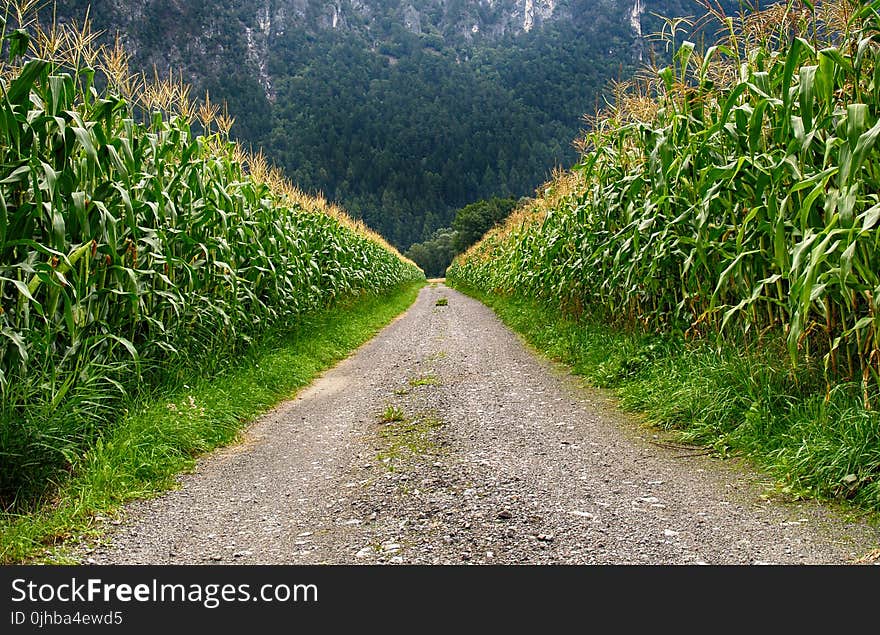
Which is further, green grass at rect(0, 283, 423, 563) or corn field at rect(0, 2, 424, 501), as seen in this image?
corn field at rect(0, 2, 424, 501)

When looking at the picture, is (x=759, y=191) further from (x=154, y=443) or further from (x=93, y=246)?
(x=93, y=246)

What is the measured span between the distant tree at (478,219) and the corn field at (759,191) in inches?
1970

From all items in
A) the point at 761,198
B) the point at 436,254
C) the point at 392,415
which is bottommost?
the point at 436,254

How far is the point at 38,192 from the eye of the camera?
3.09 meters

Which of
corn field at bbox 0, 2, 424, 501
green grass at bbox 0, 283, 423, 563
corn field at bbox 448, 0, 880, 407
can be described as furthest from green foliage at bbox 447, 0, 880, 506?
corn field at bbox 0, 2, 424, 501

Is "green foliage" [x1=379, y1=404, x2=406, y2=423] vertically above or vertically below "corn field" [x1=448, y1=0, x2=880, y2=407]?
below

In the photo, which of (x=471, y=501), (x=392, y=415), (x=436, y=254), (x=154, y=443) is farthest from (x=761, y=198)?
(x=436, y=254)

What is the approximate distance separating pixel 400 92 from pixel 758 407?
124 m

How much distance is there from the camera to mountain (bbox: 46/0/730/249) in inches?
3674

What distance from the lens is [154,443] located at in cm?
363

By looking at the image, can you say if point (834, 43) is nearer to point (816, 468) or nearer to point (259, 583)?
point (816, 468)

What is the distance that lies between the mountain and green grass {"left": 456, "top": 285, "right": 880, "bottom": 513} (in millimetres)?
82276

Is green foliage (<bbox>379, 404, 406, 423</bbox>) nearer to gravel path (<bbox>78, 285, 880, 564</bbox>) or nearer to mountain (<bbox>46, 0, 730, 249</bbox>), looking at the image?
gravel path (<bbox>78, 285, 880, 564</bbox>)

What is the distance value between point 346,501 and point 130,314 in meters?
2.21
